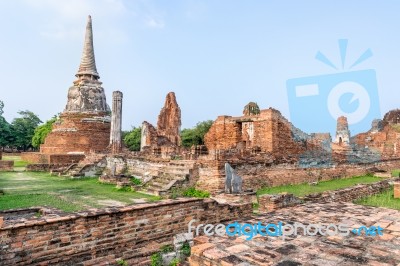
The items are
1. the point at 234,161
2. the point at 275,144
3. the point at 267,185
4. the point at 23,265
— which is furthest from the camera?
the point at 275,144

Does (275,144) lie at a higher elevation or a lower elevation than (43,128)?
lower

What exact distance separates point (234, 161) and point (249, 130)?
4365 millimetres

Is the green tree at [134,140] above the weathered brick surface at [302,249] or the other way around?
above

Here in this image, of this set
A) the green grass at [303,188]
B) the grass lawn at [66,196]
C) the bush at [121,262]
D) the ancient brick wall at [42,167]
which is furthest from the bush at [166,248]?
the ancient brick wall at [42,167]

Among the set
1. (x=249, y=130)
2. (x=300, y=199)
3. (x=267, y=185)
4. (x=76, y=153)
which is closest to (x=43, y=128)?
(x=76, y=153)

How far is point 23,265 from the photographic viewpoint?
402 centimetres

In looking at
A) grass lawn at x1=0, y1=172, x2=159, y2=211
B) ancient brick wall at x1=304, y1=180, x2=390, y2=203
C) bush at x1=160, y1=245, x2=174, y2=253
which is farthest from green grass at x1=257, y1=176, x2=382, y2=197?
bush at x1=160, y1=245, x2=174, y2=253

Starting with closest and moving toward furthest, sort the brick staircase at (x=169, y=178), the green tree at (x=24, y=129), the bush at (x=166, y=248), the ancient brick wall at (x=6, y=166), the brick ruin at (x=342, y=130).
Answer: the bush at (x=166, y=248) < the brick staircase at (x=169, y=178) < the ancient brick wall at (x=6, y=166) < the brick ruin at (x=342, y=130) < the green tree at (x=24, y=129)

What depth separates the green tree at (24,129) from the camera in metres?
45.2

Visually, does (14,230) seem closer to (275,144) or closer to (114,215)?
(114,215)

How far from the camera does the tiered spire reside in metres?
29.0

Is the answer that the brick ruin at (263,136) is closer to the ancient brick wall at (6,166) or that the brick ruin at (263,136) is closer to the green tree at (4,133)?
the ancient brick wall at (6,166)

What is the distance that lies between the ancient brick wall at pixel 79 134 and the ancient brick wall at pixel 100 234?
67.0 ft

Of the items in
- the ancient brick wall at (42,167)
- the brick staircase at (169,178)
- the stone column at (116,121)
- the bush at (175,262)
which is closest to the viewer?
the bush at (175,262)
